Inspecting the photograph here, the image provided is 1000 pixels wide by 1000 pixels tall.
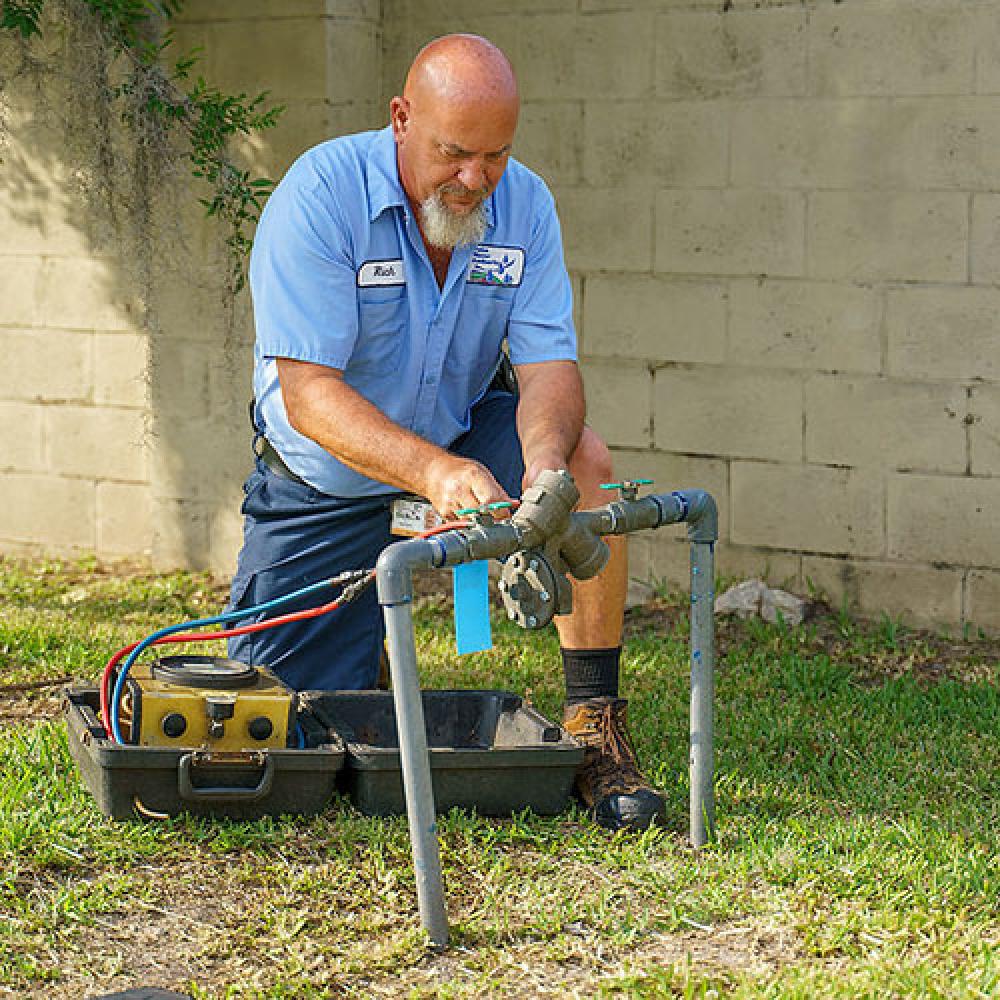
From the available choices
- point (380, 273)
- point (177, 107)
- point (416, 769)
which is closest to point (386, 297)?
point (380, 273)

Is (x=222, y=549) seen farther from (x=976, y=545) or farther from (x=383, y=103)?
(x=976, y=545)

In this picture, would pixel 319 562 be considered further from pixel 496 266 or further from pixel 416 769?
pixel 416 769

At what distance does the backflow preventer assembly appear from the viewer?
9.16 ft

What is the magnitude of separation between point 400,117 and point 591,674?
1.28 m

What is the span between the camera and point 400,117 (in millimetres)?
3650

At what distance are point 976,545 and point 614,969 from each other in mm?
2755

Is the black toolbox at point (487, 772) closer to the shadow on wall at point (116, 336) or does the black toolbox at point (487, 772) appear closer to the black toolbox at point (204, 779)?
the black toolbox at point (204, 779)

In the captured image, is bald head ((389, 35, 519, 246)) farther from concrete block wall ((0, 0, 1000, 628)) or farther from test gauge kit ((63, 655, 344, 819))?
concrete block wall ((0, 0, 1000, 628))

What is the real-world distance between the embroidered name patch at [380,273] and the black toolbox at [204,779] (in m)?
1.00

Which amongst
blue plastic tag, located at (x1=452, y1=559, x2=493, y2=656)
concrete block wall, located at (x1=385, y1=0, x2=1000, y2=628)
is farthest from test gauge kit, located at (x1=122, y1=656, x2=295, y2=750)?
concrete block wall, located at (x1=385, y1=0, x2=1000, y2=628)

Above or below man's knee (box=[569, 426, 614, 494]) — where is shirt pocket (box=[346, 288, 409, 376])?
above

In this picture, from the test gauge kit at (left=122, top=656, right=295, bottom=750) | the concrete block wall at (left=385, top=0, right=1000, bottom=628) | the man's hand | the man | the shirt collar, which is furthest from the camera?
the concrete block wall at (left=385, top=0, right=1000, bottom=628)

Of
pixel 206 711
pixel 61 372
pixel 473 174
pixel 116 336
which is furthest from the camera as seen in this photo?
pixel 61 372

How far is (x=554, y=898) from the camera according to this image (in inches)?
121
